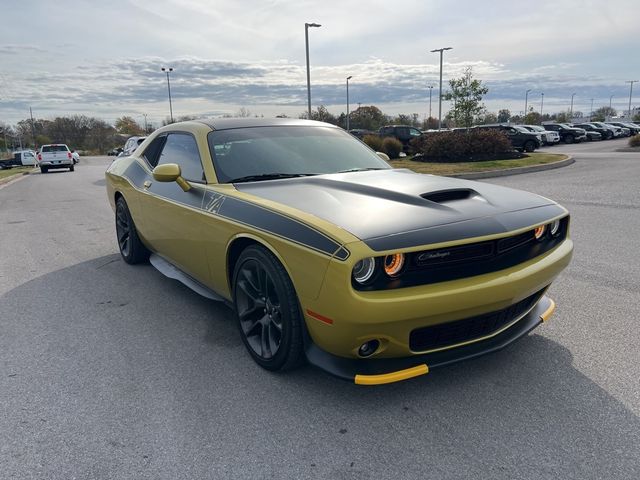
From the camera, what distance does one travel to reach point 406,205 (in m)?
2.85

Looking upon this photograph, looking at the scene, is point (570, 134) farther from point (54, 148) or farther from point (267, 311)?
point (267, 311)

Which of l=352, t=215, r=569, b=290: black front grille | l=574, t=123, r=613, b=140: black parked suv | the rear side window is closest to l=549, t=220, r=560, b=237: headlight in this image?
l=352, t=215, r=569, b=290: black front grille

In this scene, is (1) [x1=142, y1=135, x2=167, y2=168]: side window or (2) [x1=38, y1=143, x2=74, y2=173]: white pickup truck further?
(2) [x1=38, y1=143, x2=74, y2=173]: white pickup truck

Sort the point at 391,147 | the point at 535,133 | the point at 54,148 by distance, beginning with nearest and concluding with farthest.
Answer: the point at 391,147 → the point at 54,148 → the point at 535,133

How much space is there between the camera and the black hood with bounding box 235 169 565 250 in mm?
2512

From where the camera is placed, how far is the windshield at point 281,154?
3.75 metres

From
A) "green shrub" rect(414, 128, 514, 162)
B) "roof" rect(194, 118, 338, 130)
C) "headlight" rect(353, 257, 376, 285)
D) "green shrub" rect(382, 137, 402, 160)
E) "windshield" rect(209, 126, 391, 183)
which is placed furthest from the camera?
"green shrub" rect(382, 137, 402, 160)

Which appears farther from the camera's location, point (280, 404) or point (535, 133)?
point (535, 133)

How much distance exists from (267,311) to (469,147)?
17934 mm

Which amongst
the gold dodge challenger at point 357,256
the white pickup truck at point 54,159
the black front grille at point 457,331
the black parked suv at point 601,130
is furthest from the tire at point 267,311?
the black parked suv at point 601,130

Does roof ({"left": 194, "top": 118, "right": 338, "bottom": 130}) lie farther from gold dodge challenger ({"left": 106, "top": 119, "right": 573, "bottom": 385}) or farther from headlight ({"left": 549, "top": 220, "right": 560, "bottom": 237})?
headlight ({"left": 549, "top": 220, "right": 560, "bottom": 237})

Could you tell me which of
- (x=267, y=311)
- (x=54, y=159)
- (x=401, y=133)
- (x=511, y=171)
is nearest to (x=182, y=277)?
(x=267, y=311)

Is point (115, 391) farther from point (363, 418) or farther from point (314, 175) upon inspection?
point (314, 175)

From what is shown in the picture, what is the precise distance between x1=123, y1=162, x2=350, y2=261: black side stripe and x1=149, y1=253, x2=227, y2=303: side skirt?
25.0 inches
